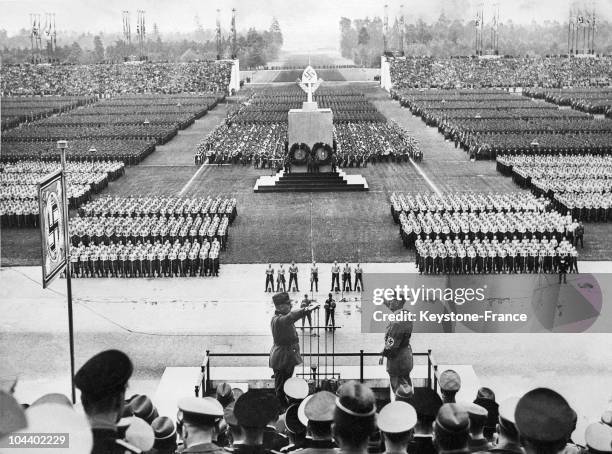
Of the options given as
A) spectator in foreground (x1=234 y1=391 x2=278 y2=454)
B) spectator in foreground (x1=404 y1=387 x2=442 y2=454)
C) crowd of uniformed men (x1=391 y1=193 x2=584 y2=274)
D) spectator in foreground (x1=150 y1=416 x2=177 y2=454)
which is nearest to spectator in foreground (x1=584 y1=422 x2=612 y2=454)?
spectator in foreground (x1=404 y1=387 x2=442 y2=454)

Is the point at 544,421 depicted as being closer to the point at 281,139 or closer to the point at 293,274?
the point at 293,274

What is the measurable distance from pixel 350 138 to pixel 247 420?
119 feet

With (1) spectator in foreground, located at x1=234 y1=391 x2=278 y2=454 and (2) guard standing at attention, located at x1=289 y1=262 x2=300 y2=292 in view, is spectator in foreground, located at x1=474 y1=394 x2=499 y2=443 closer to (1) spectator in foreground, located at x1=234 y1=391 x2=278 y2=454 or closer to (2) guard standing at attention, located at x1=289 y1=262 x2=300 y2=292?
(1) spectator in foreground, located at x1=234 y1=391 x2=278 y2=454

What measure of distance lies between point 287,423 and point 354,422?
7.77 ft

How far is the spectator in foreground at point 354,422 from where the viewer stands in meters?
4.09

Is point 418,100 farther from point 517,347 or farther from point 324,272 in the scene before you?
point 517,347

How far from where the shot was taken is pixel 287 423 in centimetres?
636

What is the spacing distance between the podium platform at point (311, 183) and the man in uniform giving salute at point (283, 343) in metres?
21.5

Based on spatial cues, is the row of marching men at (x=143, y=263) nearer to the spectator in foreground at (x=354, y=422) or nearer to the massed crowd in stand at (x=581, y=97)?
the spectator in foreground at (x=354, y=422)

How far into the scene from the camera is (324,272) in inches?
755

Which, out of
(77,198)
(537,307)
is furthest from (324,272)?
(77,198)

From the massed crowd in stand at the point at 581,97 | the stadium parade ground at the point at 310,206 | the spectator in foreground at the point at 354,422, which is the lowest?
the stadium parade ground at the point at 310,206

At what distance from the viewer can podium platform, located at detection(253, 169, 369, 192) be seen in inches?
1200

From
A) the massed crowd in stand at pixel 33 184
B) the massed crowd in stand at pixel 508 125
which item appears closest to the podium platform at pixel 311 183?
the massed crowd in stand at pixel 33 184
